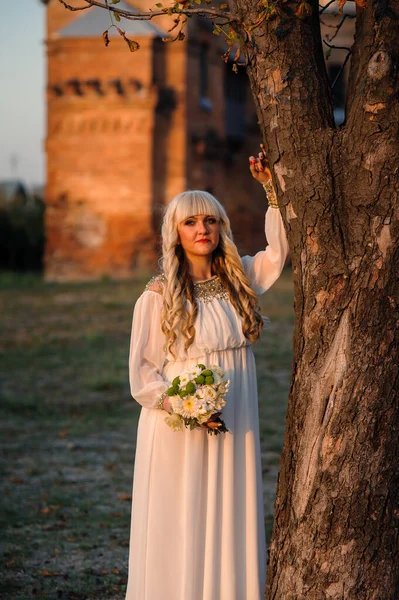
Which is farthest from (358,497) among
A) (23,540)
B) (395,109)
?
(23,540)

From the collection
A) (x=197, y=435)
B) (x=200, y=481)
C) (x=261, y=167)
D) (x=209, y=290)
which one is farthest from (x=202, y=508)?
(x=261, y=167)

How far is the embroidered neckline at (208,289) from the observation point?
4672 mm

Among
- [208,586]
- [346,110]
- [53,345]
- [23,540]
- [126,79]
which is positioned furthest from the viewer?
[126,79]

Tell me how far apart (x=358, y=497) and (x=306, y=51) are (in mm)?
1954

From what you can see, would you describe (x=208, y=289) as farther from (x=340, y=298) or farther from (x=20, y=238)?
(x=20, y=238)

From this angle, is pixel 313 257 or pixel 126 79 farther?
pixel 126 79

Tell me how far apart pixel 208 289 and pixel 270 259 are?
0.37 meters

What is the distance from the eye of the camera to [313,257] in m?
4.03

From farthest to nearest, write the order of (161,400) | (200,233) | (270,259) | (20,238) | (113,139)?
(20,238), (113,139), (270,259), (200,233), (161,400)

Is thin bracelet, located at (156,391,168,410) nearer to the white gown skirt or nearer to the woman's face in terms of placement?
Result: the white gown skirt

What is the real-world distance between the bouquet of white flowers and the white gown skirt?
25 centimetres

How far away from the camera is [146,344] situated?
466 cm

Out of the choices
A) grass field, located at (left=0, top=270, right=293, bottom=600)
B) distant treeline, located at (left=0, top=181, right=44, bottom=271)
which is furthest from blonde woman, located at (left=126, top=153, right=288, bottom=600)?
distant treeline, located at (left=0, top=181, right=44, bottom=271)

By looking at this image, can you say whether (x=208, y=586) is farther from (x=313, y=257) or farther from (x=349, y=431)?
(x=313, y=257)
